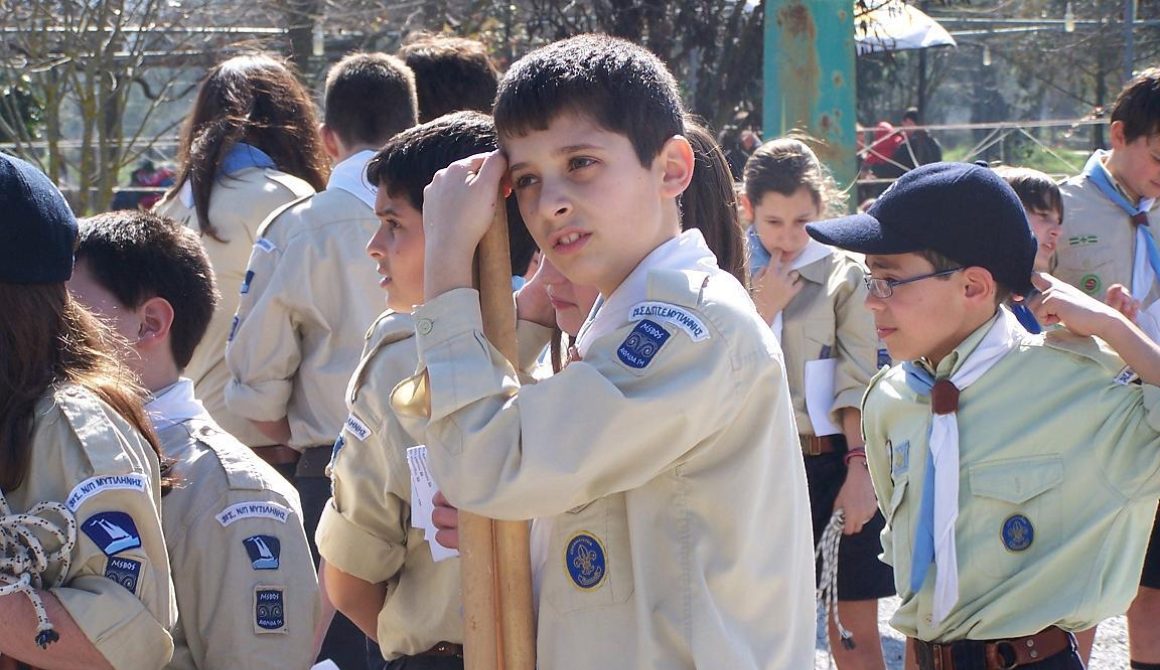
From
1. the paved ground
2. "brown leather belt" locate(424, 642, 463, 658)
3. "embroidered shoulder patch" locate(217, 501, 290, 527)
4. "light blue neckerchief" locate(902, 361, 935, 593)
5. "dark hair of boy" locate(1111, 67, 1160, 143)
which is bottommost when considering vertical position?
the paved ground

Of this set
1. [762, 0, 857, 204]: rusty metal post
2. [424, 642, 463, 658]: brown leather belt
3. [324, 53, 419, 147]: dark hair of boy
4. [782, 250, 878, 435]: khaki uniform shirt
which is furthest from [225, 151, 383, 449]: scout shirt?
[762, 0, 857, 204]: rusty metal post

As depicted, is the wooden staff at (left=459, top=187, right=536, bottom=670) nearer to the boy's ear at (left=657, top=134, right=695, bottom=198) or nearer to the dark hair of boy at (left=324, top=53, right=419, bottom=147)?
the boy's ear at (left=657, top=134, right=695, bottom=198)

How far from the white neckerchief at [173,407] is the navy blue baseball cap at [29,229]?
52 centimetres

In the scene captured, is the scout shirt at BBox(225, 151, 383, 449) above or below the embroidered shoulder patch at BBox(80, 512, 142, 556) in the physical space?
below

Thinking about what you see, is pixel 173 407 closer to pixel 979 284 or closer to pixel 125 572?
pixel 125 572

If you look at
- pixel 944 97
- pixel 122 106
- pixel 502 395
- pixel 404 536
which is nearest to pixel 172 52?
pixel 122 106

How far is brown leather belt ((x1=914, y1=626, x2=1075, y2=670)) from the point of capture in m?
3.20

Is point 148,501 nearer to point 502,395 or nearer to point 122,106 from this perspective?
point 502,395

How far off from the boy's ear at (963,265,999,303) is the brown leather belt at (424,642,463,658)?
1476mm

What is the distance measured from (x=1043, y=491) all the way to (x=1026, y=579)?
8.0 inches

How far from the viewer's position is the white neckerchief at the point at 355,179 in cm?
430

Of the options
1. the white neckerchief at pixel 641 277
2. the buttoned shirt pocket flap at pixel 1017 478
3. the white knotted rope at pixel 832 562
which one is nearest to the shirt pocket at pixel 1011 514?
the buttoned shirt pocket flap at pixel 1017 478

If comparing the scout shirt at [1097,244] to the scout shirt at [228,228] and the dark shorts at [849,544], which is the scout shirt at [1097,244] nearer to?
the dark shorts at [849,544]

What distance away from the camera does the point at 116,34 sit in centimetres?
931
